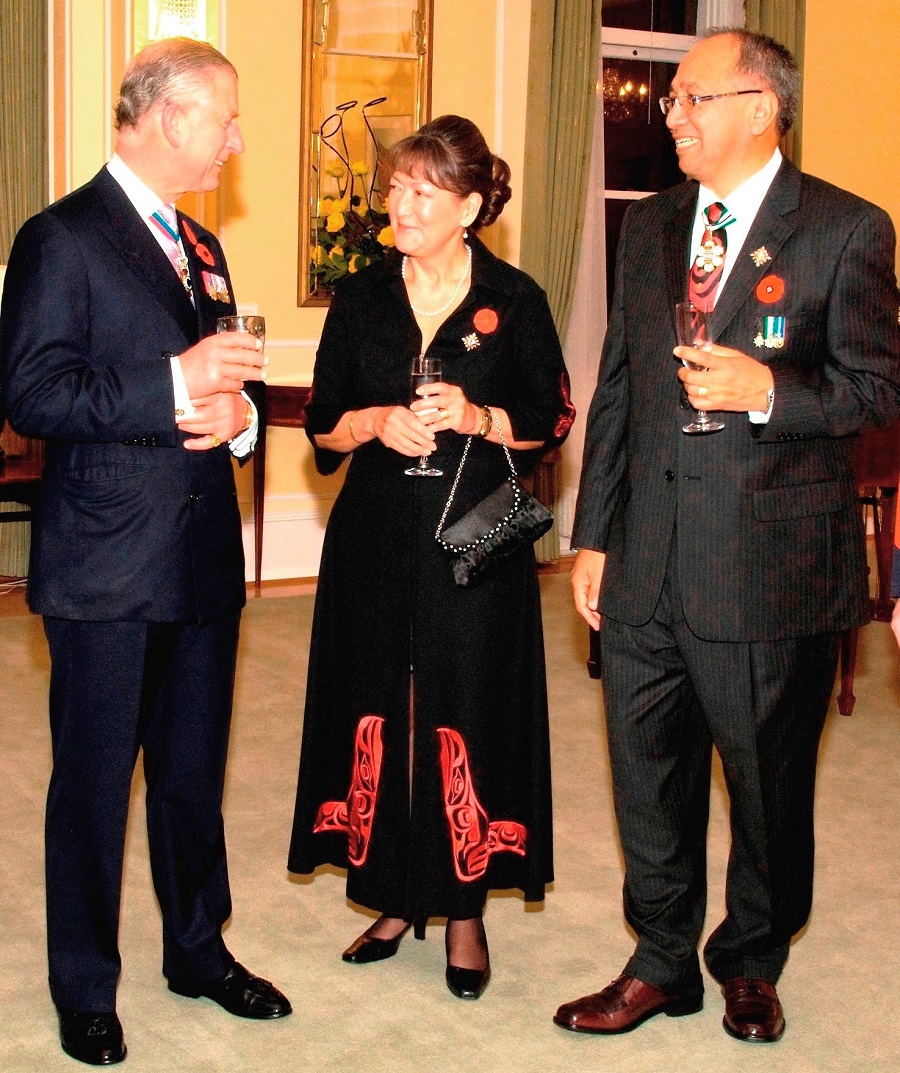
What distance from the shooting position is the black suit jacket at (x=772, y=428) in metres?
2.75

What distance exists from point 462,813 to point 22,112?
507 cm

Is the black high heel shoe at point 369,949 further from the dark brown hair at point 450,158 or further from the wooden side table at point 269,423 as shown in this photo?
the wooden side table at point 269,423

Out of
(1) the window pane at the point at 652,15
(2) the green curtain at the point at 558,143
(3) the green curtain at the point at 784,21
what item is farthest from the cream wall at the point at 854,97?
(2) the green curtain at the point at 558,143

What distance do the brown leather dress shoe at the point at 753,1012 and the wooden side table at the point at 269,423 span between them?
4.01 m

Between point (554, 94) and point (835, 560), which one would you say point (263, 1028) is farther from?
point (554, 94)

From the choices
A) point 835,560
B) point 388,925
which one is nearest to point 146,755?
point 388,925

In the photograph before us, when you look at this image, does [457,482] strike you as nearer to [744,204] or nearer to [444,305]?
[444,305]

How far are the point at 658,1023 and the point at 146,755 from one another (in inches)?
48.1

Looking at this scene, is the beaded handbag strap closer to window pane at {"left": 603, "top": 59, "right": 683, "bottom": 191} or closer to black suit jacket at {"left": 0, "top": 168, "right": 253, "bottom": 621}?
black suit jacket at {"left": 0, "top": 168, "right": 253, "bottom": 621}

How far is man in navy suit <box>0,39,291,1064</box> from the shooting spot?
2.67m

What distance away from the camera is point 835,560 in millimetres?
2879

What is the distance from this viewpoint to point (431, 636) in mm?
3199

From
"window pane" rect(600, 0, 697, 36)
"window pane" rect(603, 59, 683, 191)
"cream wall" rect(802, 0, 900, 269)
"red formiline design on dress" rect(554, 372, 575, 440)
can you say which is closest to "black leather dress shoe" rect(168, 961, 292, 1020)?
"red formiline design on dress" rect(554, 372, 575, 440)

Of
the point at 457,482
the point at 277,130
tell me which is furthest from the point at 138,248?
the point at 277,130
